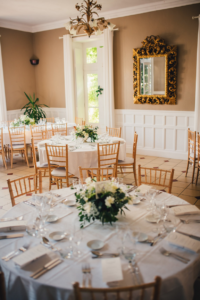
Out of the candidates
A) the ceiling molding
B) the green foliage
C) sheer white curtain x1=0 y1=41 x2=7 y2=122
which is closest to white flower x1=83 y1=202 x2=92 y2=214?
the ceiling molding

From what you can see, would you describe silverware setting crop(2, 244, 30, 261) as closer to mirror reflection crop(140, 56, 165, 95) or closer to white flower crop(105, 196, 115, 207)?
white flower crop(105, 196, 115, 207)

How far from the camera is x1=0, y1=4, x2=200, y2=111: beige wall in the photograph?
6.46 meters

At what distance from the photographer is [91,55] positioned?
342 inches

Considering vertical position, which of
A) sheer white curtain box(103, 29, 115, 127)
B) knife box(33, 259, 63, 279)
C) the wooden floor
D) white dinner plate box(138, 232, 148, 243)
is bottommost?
the wooden floor

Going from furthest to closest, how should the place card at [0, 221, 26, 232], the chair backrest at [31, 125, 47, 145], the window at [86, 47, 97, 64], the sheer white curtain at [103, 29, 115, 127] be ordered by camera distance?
the window at [86, 47, 97, 64], the sheer white curtain at [103, 29, 115, 127], the chair backrest at [31, 125, 47, 145], the place card at [0, 221, 26, 232]

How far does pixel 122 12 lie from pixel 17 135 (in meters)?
4.09

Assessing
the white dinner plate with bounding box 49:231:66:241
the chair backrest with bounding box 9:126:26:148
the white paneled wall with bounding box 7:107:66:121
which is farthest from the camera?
the white paneled wall with bounding box 7:107:66:121

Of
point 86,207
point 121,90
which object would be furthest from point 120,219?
point 121,90

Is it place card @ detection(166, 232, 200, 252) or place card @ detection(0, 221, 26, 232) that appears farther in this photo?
place card @ detection(0, 221, 26, 232)

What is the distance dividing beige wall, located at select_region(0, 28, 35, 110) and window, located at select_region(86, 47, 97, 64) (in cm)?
203

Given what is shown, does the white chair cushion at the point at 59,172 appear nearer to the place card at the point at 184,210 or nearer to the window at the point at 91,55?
the place card at the point at 184,210

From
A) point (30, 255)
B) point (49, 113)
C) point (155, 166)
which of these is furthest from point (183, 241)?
point (49, 113)

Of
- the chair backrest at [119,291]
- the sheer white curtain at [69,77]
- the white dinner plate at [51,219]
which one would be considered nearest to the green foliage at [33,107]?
the sheer white curtain at [69,77]

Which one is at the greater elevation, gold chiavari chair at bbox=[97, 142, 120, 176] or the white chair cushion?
gold chiavari chair at bbox=[97, 142, 120, 176]
